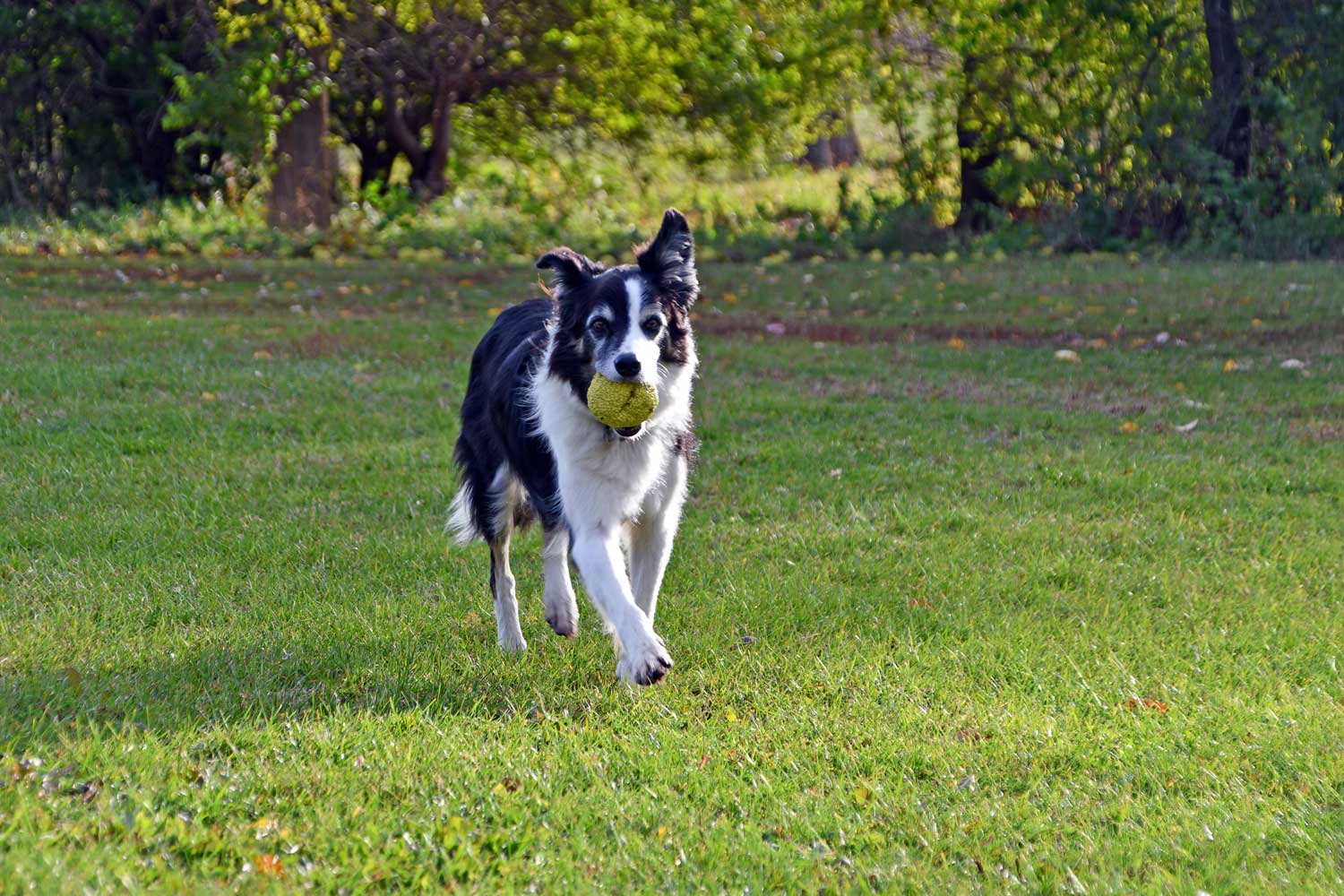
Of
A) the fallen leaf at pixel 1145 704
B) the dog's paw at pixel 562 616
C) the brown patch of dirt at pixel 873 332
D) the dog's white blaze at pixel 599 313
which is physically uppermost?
the dog's white blaze at pixel 599 313

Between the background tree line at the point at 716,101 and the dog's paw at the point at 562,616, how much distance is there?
1482cm

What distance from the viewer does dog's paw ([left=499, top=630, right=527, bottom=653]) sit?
5430mm

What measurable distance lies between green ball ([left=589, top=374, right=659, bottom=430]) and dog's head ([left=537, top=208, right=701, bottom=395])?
0.12 ft

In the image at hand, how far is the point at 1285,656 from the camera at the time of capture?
5250 millimetres

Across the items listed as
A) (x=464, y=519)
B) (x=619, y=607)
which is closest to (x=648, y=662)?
(x=619, y=607)

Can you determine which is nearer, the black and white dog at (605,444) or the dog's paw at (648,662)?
the dog's paw at (648,662)

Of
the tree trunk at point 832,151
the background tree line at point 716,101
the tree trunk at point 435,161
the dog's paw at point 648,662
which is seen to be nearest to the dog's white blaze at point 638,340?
the dog's paw at point 648,662

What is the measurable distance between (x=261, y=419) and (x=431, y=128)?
14789mm

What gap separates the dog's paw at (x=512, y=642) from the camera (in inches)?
214

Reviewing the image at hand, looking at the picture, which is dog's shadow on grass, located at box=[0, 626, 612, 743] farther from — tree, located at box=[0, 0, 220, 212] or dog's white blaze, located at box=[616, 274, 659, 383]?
tree, located at box=[0, 0, 220, 212]

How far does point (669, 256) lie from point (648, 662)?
1611 millimetres

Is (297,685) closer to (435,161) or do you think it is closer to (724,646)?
(724,646)

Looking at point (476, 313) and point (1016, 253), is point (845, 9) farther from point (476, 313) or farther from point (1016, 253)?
point (476, 313)

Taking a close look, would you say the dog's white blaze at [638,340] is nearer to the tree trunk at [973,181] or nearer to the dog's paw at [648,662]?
the dog's paw at [648,662]
